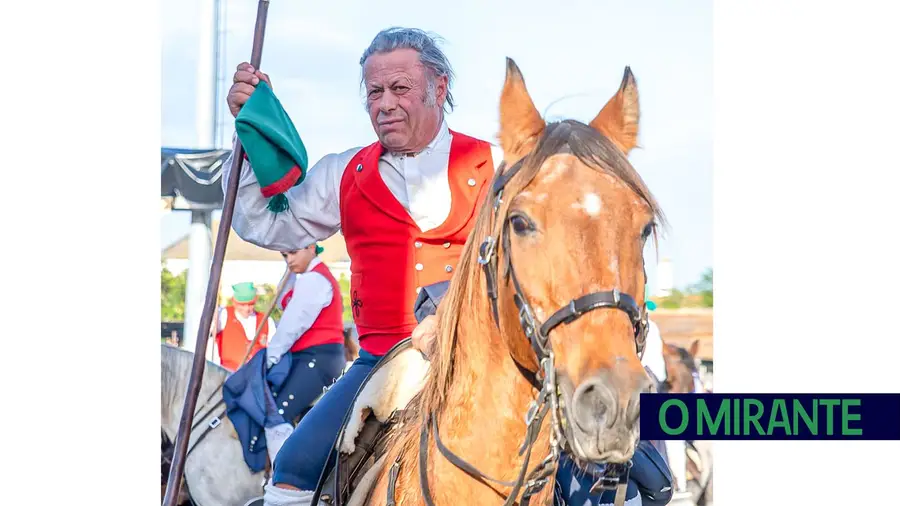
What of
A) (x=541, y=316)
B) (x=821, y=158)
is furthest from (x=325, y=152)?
(x=821, y=158)

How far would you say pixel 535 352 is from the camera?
1.63 meters

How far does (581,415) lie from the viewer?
59.4 inches

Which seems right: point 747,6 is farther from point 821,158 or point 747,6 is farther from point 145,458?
point 145,458

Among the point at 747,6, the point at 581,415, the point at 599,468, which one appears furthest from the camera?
the point at 747,6

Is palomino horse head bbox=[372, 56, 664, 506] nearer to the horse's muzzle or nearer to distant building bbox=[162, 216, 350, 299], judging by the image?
the horse's muzzle

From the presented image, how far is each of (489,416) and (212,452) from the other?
2.43 metres

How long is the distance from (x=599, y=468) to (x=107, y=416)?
4.78ft

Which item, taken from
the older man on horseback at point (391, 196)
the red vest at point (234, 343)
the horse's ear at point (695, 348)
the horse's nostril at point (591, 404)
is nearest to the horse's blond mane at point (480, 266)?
the horse's nostril at point (591, 404)

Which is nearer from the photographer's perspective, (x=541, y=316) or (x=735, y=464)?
(x=541, y=316)

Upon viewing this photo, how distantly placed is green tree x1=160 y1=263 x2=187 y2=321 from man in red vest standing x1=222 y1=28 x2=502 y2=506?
374 millimetres

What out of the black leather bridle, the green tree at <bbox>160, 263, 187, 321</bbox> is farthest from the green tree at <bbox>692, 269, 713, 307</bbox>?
the green tree at <bbox>160, 263, 187, 321</bbox>

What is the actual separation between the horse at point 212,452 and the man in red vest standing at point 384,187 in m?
1.11

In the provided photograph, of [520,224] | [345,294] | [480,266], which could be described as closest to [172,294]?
[345,294]

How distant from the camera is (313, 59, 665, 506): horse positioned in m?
1.52
